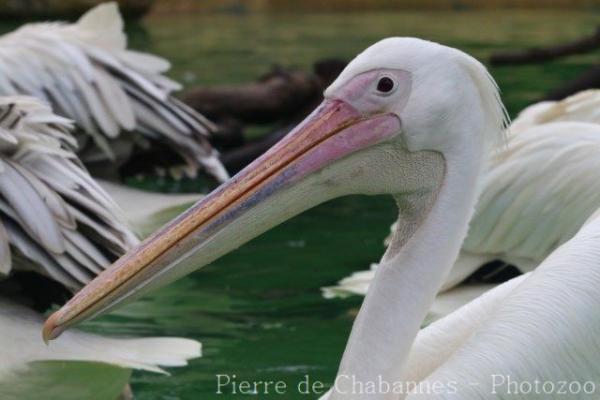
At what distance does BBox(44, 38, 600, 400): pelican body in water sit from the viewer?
99.3 inches

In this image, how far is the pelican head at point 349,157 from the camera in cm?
251

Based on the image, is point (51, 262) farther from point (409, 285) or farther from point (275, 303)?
point (275, 303)

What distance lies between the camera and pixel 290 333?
4.21m

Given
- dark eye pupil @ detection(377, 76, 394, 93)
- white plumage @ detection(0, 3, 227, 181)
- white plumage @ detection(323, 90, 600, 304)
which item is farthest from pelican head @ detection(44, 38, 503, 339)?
white plumage @ detection(0, 3, 227, 181)

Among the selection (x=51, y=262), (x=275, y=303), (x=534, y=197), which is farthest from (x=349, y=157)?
(x=275, y=303)

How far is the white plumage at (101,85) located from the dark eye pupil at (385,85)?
225 cm

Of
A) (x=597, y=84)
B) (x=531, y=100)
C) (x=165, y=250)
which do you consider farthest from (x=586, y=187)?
(x=531, y=100)

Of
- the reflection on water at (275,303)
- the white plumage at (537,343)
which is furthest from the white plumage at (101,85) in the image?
the white plumage at (537,343)

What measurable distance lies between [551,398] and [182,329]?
6.07 ft

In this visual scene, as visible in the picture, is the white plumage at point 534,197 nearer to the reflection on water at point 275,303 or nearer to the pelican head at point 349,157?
the reflection on water at point 275,303

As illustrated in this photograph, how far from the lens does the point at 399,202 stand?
8.96ft

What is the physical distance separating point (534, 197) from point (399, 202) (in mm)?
1447

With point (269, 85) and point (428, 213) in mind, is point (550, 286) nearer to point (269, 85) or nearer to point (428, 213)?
point (428, 213)

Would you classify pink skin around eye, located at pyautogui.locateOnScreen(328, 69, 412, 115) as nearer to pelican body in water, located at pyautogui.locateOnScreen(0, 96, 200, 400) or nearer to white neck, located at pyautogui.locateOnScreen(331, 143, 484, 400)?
white neck, located at pyautogui.locateOnScreen(331, 143, 484, 400)
